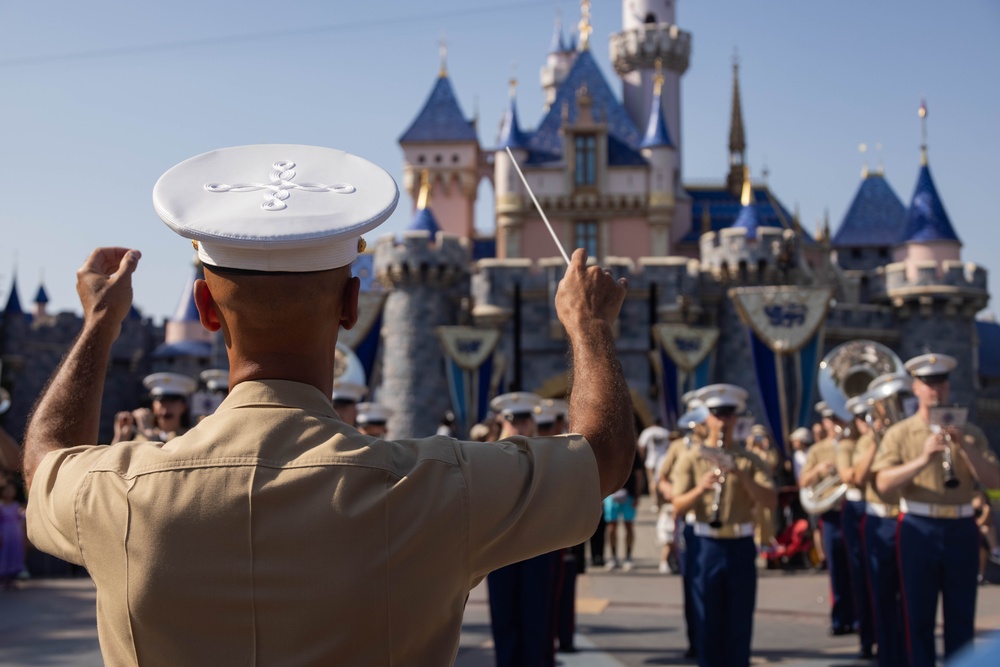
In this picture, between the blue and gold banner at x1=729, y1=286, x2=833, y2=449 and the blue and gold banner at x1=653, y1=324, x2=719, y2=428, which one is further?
the blue and gold banner at x1=653, y1=324, x2=719, y2=428

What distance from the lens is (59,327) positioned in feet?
107

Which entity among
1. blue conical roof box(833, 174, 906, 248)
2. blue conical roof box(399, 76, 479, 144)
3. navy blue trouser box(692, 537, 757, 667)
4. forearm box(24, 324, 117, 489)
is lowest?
navy blue trouser box(692, 537, 757, 667)

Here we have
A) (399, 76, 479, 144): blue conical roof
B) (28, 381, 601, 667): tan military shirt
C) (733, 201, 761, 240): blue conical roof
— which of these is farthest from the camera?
(399, 76, 479, 144): blue conical roof

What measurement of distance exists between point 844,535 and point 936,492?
2.09m

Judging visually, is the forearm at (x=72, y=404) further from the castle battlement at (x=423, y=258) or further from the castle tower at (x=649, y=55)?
the castle tower at (x=649, y=55)

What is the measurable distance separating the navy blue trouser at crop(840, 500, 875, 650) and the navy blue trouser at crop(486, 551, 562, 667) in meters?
1.76

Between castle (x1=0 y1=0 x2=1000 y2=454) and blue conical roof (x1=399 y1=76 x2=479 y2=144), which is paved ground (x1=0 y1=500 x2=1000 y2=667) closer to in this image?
castle (x1=0 y1=0 x2=1000 y2=454)

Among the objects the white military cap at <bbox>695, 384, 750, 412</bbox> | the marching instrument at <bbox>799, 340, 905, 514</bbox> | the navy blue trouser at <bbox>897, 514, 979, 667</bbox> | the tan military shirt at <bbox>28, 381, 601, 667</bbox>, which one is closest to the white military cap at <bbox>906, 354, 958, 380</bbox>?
the navy blue trouser at <bbox>897, 514, 979, 667</bbox>

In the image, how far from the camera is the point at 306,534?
1415 millimetres

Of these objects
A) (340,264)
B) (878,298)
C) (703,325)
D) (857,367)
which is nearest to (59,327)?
(703,325)

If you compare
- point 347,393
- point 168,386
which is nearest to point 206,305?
point 168,386

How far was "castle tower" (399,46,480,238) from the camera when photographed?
3033cm

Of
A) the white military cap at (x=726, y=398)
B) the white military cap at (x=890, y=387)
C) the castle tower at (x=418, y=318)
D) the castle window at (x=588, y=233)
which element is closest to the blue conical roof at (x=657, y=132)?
the castle window at (x=588, y=233)

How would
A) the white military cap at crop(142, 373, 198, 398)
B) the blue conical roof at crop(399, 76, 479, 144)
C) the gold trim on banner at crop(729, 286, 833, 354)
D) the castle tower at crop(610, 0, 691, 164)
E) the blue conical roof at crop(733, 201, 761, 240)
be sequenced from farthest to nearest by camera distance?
the blue conical roof at crop(399, 76, 479, 144) < the castle tower at crop(610, 0, 691, 164) < the blue conical roof at crop(733, 201, 761, 240) < the gold trim on banner at crop(729, 286, 833, 354) < the white military cap at crop(142, 373, 198, 398)
